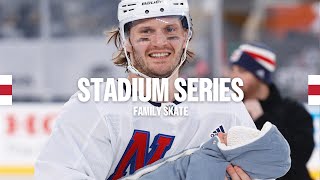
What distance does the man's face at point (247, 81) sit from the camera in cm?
305

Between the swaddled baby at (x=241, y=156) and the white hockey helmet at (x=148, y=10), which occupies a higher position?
the white hockey helmet at (x=148, y=10)

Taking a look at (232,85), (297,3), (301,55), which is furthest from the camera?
(297,3)

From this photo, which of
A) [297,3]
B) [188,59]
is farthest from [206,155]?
[297,3]

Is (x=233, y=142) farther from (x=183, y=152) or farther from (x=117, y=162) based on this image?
(x=117, y=162)

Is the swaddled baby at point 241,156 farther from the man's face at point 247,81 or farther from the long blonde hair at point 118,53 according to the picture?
the man's face at point 247,81

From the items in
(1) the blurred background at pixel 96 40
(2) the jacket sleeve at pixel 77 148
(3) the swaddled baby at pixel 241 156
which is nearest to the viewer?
(3) the swaddled baby at pixel 241 156

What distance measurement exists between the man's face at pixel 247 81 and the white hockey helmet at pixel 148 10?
1269 mm

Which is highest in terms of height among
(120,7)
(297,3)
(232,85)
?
(297,3)

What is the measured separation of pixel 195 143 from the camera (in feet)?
5.52

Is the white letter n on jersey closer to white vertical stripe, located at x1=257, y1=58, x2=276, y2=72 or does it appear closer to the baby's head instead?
the baby's head

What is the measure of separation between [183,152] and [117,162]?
0.14 meters

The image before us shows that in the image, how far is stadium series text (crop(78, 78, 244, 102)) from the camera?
168 cm

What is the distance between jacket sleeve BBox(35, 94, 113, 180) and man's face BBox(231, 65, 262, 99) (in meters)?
1.43

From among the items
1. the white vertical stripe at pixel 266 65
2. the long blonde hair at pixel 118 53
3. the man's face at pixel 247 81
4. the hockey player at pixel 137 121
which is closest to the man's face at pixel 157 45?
the hockey player at pixel 137 121
